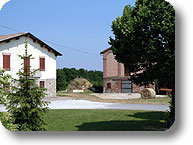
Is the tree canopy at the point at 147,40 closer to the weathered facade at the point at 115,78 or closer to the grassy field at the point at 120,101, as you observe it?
the weathered facade at the point at 115,78

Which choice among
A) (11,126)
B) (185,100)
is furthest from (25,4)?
(185,100)

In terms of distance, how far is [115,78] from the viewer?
8430 millimetres

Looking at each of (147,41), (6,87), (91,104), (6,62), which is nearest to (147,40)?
(147,41)

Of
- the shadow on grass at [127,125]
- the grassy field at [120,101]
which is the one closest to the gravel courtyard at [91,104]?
the grassy field at [120,101]

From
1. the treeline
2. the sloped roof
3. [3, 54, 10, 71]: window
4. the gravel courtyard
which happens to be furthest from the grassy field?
[3, 54, 10, 71]: window

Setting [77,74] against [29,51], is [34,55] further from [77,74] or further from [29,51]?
[77,74]

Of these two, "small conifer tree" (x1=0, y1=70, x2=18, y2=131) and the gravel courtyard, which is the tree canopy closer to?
the gravel courtyard

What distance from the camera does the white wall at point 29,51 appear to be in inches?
292

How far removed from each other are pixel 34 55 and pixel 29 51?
23 cm

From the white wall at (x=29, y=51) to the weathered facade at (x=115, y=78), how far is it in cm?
166

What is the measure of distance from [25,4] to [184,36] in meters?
4.69

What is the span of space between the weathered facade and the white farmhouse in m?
1.57

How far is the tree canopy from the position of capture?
7.04m

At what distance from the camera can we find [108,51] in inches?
307
